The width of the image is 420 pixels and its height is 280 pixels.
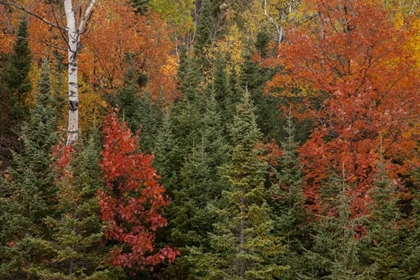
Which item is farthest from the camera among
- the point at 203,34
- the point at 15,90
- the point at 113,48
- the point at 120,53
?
the point at 203,34

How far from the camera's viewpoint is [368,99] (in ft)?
45.5

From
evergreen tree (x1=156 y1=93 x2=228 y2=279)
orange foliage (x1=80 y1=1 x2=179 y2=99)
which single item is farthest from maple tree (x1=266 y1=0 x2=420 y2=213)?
orange foliage (x1=80 y1=1 x2=179 y2=99)

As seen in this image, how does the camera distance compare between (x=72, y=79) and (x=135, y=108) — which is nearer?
(x=72, y=79)

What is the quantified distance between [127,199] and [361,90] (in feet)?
26.5

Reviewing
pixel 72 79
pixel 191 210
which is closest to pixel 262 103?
pixel 191 210

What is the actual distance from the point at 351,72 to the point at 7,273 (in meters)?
12.2

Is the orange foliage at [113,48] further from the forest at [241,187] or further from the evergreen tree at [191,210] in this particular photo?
the evergreen tree at [191,210]

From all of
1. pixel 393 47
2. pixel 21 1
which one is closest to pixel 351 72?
pixel 393 47

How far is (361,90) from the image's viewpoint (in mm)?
14352

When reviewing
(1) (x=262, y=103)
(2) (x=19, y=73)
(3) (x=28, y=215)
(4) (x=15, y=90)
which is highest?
(2) (x=19, y=73)

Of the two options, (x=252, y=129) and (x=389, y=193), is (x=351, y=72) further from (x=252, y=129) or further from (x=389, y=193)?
(x=252, y=129)

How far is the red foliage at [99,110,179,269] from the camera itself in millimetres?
12102

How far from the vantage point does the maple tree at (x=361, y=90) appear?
13867 mm

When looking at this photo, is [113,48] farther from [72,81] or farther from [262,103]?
[72,81]
